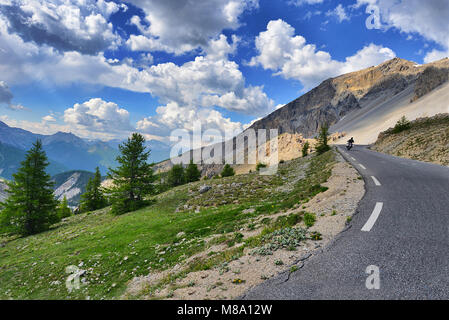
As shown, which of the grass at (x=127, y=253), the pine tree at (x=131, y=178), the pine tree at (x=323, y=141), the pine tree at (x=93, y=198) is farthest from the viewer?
the pine tree at (x=93, y=198)

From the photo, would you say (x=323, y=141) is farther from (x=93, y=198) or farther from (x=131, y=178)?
(x=93, y=198)

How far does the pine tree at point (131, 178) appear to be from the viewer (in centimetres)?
2572

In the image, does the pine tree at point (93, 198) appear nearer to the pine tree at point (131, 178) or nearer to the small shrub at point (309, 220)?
the pine tree at point (131, 178)

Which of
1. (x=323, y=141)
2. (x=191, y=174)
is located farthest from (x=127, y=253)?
(x=191, y=174)

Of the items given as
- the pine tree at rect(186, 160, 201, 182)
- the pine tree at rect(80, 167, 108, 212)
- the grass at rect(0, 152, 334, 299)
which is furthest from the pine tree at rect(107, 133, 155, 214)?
the pine tree at rect(186, 160, 201, 182)

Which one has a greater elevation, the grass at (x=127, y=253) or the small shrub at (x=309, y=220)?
the small shrub at (x=309, y=220)

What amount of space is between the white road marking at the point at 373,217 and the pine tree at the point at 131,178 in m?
25.6

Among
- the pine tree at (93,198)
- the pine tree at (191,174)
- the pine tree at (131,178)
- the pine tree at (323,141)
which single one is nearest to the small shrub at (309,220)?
the pine tree at (131,178)

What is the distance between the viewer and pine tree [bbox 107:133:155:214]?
25719 millimetres

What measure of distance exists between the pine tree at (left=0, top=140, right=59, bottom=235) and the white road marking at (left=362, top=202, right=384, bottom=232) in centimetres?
3290

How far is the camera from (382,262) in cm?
434

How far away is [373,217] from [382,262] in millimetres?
2791

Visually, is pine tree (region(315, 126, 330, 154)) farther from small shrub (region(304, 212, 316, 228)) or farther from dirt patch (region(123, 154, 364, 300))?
small shrub (region(304, 212, 316, 228))
